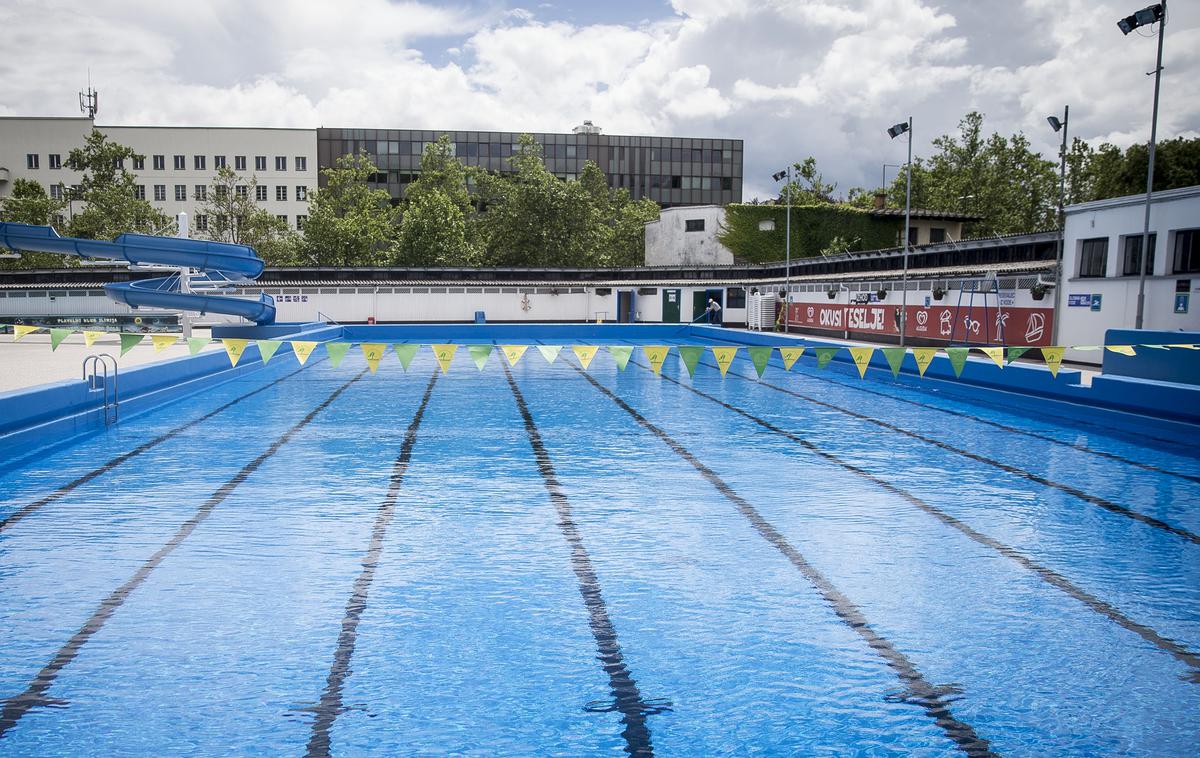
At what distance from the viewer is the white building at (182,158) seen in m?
69.7

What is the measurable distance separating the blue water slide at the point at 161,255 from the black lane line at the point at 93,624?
20066 mm

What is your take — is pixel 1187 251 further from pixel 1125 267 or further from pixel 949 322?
pixel 949 322

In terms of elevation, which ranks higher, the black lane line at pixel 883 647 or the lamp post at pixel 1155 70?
the lamp post at pixel 1155 70

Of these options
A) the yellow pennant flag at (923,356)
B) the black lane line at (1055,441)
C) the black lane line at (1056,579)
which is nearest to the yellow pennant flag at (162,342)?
the black lane line at (1056,579)

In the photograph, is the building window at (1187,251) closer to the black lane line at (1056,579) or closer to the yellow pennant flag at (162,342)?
the black lane line at (1056,579)

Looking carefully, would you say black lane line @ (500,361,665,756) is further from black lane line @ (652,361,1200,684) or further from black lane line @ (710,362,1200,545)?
black lane line @ (710,362,1200,545)

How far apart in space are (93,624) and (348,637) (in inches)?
59.1

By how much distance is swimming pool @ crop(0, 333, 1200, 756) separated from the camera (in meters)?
3.90

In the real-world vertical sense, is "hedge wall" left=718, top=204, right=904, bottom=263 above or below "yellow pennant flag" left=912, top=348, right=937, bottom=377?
above

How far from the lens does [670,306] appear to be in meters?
45.7

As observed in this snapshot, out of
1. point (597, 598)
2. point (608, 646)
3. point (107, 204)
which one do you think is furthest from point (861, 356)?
point (107, 204)

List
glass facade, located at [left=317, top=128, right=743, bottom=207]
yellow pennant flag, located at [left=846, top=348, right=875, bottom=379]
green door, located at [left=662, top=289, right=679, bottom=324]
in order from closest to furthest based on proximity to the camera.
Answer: yellow pennant flag, located at [left=846, top=348, right=875, bottom=379], green door, located at [left=662, top=289, right=679, bottom=324], glass facade, located at [left=317, top=128, right=743, bottom=207]

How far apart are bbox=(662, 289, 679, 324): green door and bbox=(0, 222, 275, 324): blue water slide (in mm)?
22110

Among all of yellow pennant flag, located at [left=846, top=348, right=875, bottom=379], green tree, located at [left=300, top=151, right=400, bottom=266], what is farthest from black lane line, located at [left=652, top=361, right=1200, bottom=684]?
green tree, located at [left=300, top=151, right=400, bottom=266]
